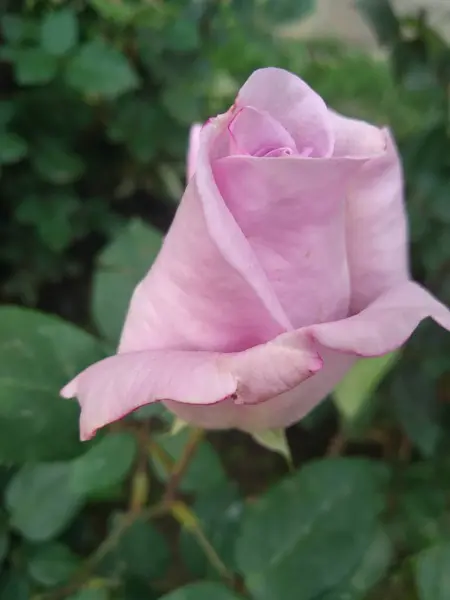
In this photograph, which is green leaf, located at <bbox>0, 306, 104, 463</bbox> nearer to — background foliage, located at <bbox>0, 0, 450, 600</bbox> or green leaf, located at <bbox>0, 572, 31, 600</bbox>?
background foliage, located at <bbox>0, 0, 450, 600</bbox>

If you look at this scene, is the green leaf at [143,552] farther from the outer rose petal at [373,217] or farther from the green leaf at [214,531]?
the outer rose petal at [373,217]

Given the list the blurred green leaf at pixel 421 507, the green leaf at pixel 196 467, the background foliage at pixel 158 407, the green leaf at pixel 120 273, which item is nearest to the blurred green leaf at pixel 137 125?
the background foliage at pixel 158 407

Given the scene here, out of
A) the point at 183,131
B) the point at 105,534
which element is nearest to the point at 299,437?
the point at 105,534

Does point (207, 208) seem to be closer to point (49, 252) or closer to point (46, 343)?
point (46, 343)

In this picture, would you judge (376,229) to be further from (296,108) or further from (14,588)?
(14,588)

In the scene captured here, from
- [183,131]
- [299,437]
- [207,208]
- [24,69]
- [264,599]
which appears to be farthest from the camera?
[299,437]

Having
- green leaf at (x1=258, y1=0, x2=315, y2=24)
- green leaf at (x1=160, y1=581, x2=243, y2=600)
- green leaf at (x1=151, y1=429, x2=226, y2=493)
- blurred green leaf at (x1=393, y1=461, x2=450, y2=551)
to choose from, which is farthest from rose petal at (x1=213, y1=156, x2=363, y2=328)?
green leaf at (x1=258, y1=0, x2=315, y2=24)
